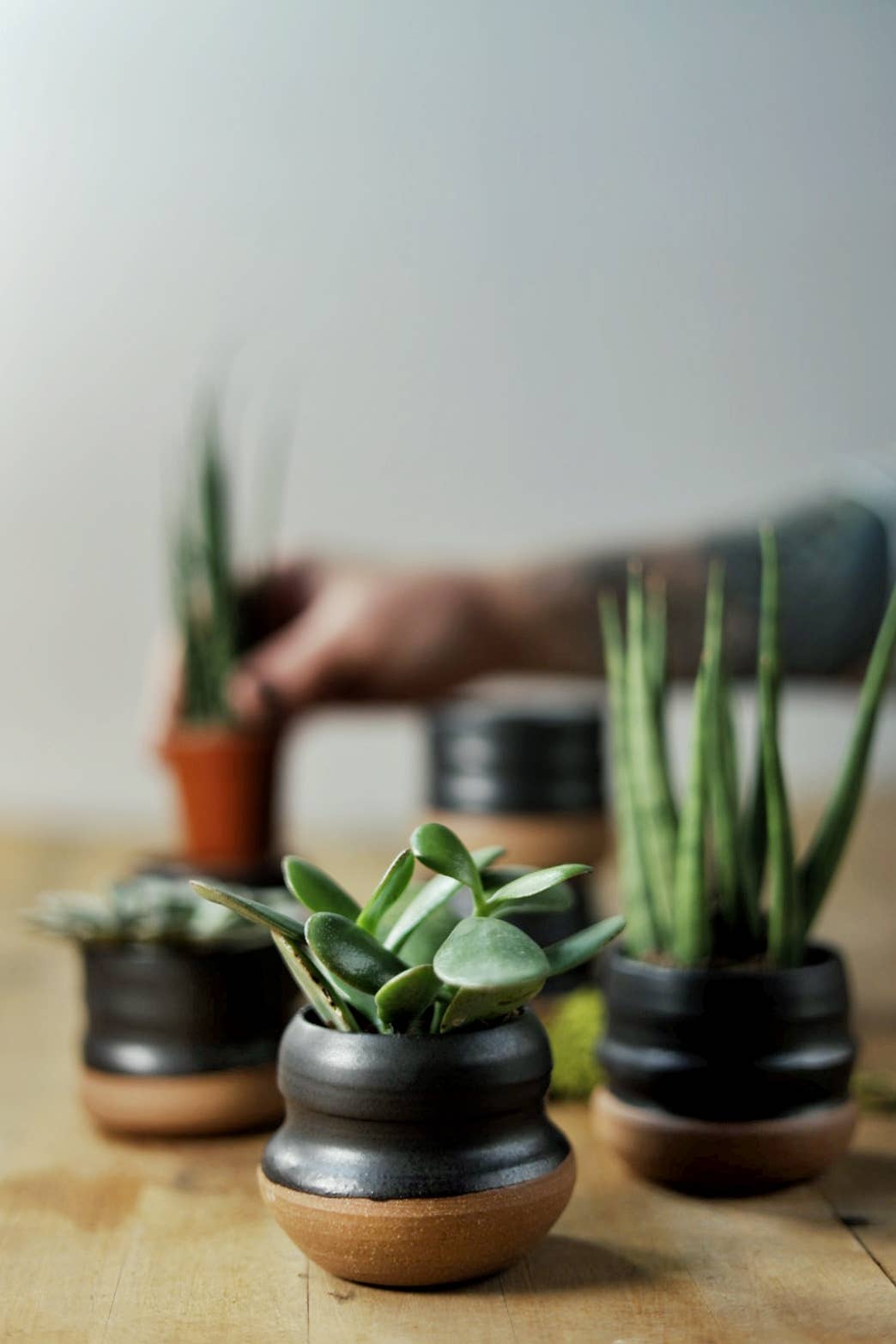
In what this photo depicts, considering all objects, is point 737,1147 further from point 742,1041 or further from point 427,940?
point 427,940

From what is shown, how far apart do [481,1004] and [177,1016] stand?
0.22 m

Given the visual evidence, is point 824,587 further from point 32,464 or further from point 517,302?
point 32,464

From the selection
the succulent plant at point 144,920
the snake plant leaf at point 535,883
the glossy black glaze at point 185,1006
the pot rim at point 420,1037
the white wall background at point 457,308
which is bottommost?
the glossy black glaze at point 185,1006

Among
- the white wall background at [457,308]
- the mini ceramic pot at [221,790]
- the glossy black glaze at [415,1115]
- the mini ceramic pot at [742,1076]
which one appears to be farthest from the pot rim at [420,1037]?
the white wall background at [457,308]

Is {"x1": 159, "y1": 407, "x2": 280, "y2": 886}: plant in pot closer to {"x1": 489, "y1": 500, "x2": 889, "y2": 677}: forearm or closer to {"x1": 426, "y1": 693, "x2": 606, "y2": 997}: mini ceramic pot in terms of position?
{"x1": 426, "y1": 693, "x2": 606, "y2": 997}: mini ceramic pot

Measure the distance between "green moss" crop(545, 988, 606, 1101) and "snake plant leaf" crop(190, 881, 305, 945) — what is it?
9.5 inches

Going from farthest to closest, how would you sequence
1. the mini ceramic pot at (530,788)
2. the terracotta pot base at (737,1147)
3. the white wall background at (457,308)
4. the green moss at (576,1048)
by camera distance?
1. the white wall background at (457,308)
2. the mini ceramic pot at (530,788)
3. the green moss at (576,1048)
4. the terracotta pot base at (737,1147)

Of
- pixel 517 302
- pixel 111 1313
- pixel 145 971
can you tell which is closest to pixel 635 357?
pixel 517 302

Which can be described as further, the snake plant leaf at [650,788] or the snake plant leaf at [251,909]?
the snake plant leaf at [650,788]

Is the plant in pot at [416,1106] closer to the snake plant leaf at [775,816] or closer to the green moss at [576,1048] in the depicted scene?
the snake plant leaf at [775,816]

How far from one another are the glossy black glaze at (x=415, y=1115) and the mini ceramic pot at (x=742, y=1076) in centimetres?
10

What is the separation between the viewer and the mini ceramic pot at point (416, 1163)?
1.43 feet

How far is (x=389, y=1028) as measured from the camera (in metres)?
0.46

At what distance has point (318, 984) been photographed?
0.46 meters
